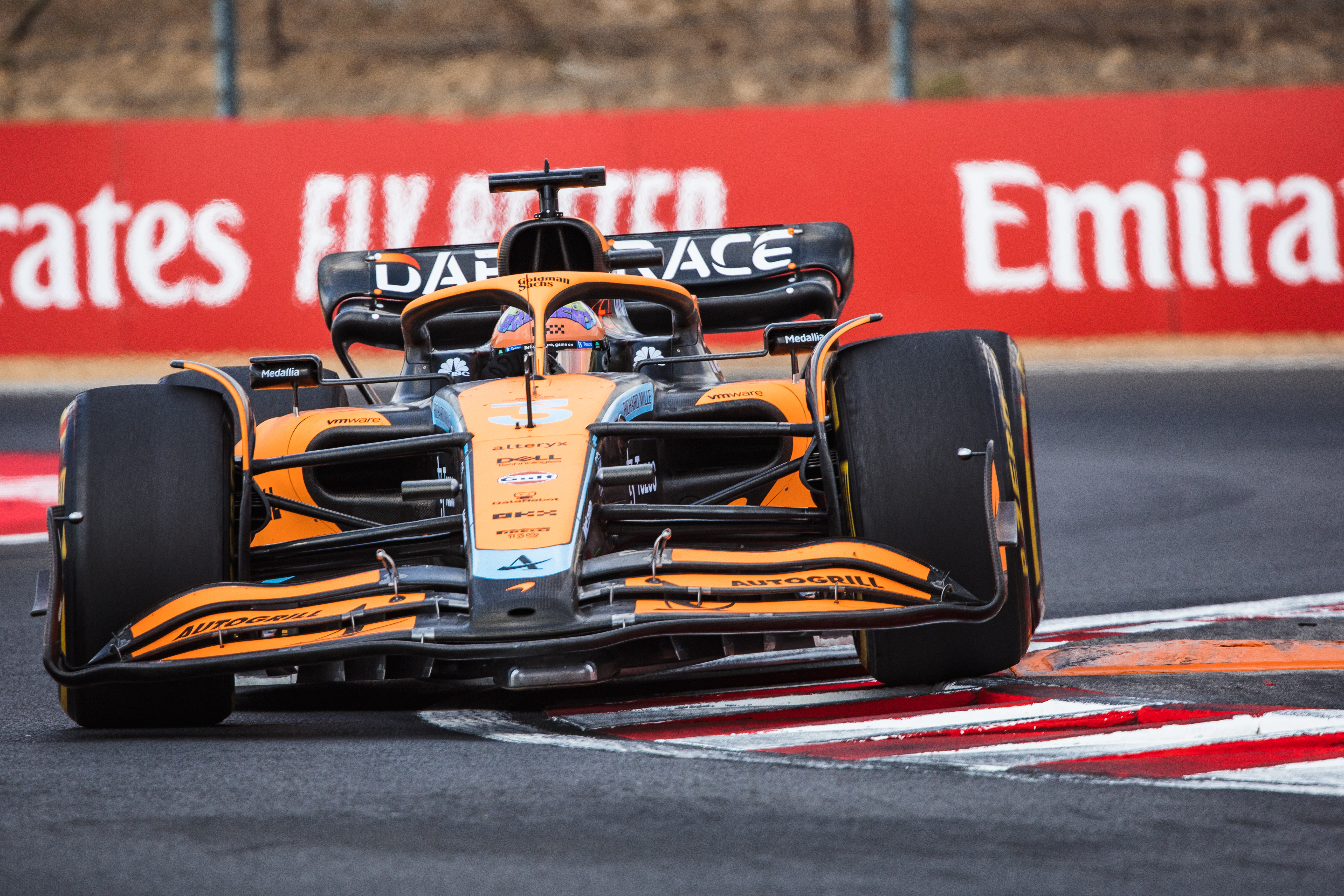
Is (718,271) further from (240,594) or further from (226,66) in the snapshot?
(226,66)

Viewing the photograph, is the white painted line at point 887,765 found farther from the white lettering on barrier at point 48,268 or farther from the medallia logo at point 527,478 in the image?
the white lettering on barrier at point 48,268

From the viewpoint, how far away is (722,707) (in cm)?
427

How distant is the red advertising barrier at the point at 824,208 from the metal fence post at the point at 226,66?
37.3 inches

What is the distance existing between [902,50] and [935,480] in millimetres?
10901

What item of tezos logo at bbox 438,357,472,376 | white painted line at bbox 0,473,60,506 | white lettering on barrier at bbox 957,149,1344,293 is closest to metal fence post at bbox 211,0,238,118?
white painted line at bbox 0,473,60,506

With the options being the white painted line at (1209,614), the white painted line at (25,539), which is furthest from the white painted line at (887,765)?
the white painted line at (25,539)

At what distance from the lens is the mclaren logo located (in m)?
3.99

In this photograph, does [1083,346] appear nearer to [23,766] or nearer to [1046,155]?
[1046,155]

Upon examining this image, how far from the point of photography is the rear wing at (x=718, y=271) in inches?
279

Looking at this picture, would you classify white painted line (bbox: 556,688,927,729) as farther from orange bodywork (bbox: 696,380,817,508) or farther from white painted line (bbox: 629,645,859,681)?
orange bodywork (bbox: 696,380,817,508)

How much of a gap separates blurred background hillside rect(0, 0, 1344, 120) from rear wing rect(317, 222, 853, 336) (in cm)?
1695

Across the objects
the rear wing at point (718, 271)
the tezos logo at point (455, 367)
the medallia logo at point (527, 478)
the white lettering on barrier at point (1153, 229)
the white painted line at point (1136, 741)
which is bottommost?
the white painted line at point (1136, 741)

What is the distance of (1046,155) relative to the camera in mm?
13258

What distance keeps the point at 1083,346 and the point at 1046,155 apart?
1.49 m
